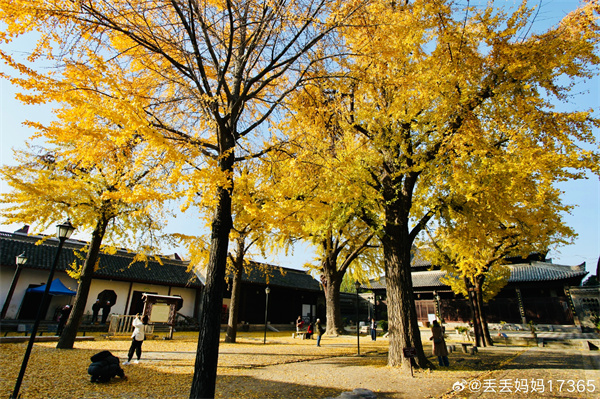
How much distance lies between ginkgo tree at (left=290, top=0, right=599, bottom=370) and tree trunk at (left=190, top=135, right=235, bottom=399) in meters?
3.02

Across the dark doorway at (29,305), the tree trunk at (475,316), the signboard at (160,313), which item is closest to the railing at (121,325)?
the signboard at (160,313)

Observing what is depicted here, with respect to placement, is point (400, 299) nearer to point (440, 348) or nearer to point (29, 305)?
point (440, 348)

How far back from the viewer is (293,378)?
727 centimetres

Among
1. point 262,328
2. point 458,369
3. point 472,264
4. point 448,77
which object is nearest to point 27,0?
point 448,77

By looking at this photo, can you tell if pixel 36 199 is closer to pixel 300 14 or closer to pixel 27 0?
pixel 27 0

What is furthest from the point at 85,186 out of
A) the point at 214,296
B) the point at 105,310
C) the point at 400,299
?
the point at 105,310

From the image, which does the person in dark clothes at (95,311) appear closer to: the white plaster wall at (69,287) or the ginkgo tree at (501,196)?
the white plaster wall at (69,287)

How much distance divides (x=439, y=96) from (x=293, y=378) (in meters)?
8.42

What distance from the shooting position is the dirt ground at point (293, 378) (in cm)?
586

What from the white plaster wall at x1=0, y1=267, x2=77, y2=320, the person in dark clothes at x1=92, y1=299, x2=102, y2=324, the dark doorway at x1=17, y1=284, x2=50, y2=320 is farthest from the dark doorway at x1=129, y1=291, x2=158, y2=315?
the dark doorway at x1=17, y1=284, x2=50, y2=320

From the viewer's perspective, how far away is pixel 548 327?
73.9 feet

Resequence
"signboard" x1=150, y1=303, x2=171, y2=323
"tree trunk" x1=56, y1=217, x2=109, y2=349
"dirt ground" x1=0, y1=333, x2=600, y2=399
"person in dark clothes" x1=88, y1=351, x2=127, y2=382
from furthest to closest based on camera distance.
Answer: "signboard" x1=150, y1=303, x2=171, y2=323
"tree trunk" x1=56, y1=217, x2=109, y2=349
"person in dark clothes" x1=88, y1=351, x2=127, y2=382
"dirt ground" x1=0, y1=333, x2=600, y2=399

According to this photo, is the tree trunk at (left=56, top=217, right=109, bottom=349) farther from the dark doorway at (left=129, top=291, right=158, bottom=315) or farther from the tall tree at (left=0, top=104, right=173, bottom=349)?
the dark doorway at (left=129, top=291, right=158, bottom=315)

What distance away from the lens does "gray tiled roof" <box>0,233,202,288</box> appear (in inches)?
659
